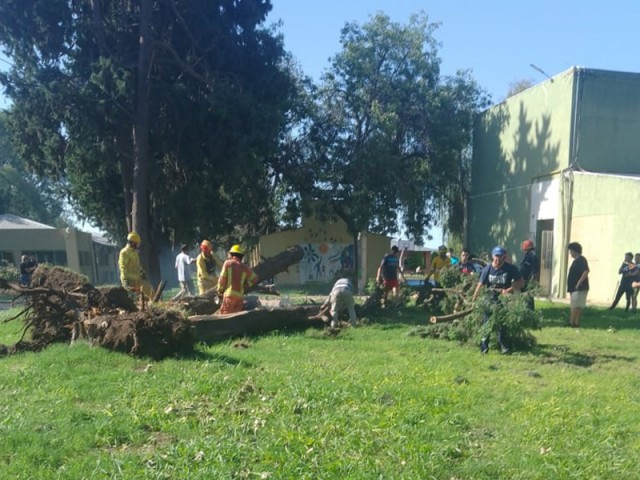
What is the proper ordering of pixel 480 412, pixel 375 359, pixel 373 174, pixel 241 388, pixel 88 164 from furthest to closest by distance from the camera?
pixel 373 174
pixel 88 164
pixel 375 359
pixel 241 388
pixel 480 412

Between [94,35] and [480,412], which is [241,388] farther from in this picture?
[94,35]

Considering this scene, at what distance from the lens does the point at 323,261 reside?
84.1 ft

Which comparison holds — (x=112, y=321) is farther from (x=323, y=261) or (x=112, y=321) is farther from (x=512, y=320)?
(x=323, y=261)

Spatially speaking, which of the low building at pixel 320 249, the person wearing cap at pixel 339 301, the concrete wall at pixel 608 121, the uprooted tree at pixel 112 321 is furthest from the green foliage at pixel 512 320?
the low building at pixel 320 249

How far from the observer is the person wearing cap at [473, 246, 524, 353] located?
8.26 m

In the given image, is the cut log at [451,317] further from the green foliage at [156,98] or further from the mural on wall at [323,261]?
the mural on wall at [323,261]

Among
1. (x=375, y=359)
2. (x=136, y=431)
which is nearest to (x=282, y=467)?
(x=136, y=431)

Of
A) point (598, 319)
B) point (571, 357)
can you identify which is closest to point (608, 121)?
point (598, 319)

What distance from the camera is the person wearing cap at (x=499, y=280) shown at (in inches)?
325

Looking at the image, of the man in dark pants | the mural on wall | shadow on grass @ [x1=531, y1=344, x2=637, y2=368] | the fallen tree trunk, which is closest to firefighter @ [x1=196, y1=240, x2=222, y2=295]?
the fallen tree trunk

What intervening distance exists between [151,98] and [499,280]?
13564 mm

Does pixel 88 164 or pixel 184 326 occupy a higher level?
pixel 88 164

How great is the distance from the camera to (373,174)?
21.3 meters

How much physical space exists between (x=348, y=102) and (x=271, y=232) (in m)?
6.90
